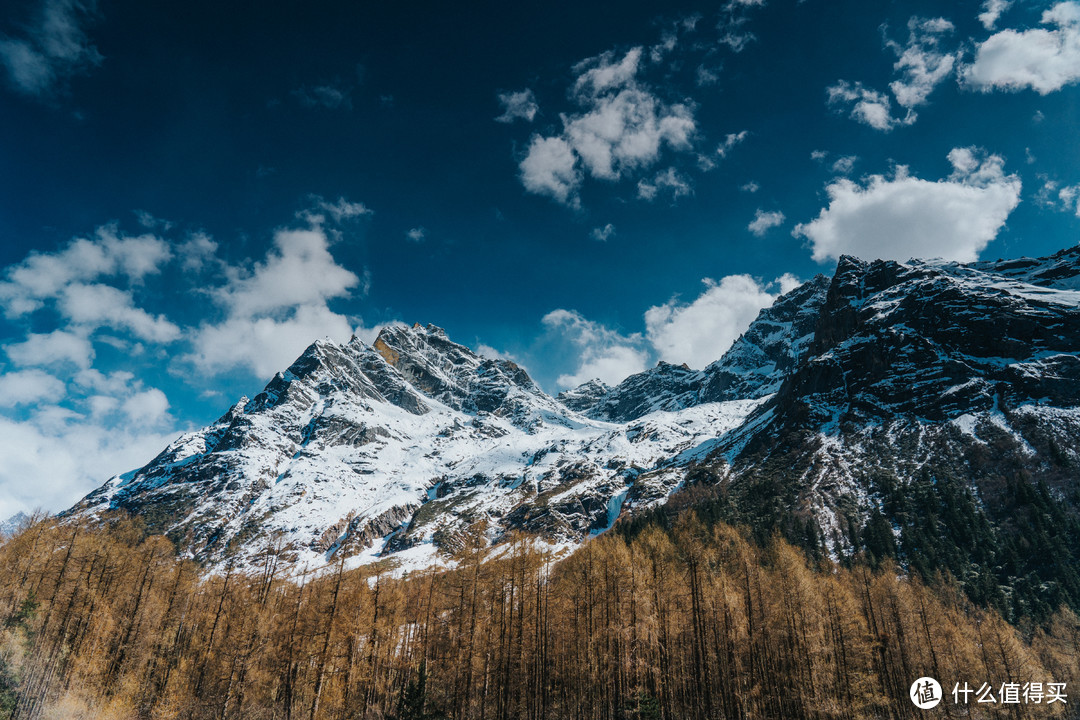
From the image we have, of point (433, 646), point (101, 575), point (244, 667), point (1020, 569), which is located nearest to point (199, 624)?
point (101, 575)

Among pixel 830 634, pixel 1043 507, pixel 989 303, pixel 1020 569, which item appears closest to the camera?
pixel 830 634

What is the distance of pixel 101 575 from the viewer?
49281mm

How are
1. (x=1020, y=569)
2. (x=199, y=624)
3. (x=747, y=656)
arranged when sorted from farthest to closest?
(x=1020, y=569), (x=199, y=624), (x=747, y=656)

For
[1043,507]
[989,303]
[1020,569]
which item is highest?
[989,303]

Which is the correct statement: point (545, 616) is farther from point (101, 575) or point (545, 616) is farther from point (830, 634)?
point (101, 575)

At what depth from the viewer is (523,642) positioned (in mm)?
46406

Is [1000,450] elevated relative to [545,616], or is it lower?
elevated

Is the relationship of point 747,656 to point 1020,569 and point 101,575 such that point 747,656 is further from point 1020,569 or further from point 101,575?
point 1020,569

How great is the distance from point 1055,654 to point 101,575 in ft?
326

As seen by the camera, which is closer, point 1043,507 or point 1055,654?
point 1055,654

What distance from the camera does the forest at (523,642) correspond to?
4134cm

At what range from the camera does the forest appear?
41344mm

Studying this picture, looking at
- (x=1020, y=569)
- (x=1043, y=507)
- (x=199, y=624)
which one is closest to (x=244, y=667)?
(x=199, y=624)

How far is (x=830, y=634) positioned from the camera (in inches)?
1834
